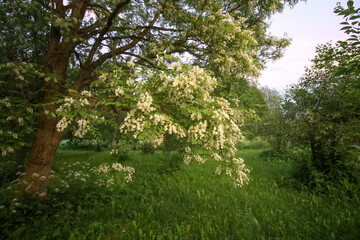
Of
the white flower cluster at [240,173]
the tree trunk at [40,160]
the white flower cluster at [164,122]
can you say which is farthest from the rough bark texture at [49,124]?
the white flower cluster at [240,173]

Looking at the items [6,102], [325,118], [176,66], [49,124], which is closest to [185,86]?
[176,66]

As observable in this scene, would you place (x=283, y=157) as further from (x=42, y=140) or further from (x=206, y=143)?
(x=42, y=140)

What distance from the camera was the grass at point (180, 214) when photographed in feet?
14.3

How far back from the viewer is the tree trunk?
5.59 meters

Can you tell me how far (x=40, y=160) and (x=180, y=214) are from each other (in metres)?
4.24

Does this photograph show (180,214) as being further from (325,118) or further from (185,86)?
(325,118)

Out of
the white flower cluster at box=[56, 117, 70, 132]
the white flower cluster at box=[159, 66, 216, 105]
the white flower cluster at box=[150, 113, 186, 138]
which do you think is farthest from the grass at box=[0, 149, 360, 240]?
the white flower cluster at box=[159, 66, 216, 105]

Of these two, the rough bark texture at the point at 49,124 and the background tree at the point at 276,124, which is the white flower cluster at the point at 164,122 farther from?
the background tree at the point at 276,124

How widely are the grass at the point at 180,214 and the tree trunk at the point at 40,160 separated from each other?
0.40m

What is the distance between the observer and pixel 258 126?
1063 centimetres

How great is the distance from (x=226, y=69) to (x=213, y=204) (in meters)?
3.99

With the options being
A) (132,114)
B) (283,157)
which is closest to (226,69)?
(132,114)

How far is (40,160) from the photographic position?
18.6ft

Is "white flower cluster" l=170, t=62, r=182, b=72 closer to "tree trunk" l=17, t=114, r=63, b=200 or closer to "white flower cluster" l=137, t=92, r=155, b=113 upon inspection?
"white flower cluster" l=137, t=92, r=155, b=113
